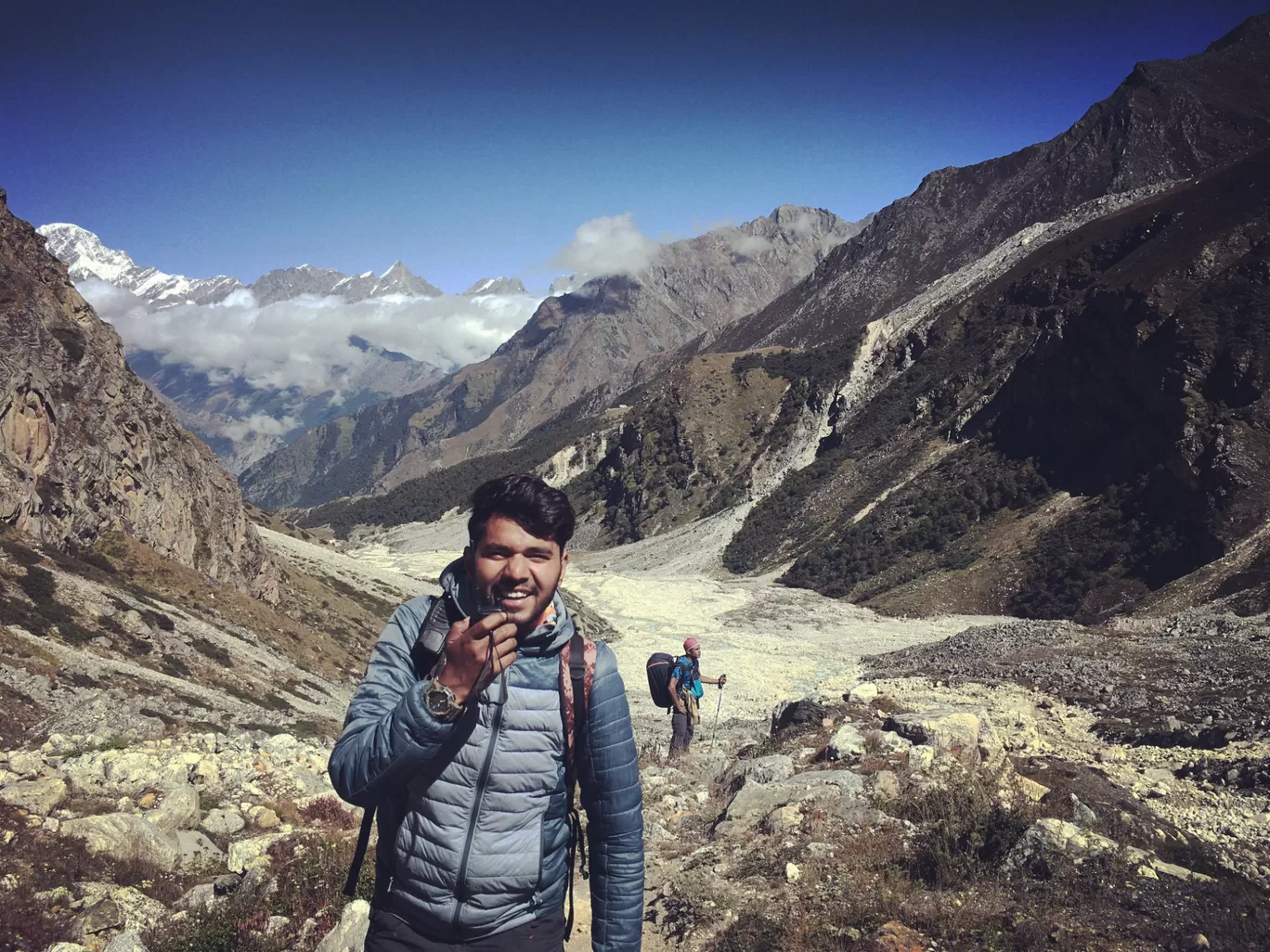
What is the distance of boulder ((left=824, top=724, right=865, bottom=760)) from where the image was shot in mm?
11508

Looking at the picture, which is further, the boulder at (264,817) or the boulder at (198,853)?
the boulder at (264,817)

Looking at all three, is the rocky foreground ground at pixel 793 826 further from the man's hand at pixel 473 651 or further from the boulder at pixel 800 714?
the man's hand at pixel 473 651

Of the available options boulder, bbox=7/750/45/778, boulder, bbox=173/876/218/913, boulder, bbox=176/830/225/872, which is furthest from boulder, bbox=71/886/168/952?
boulder, bbox=7/750/45/778

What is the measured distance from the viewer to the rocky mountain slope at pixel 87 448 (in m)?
26.3

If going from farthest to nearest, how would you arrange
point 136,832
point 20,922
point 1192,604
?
point 1192,604 < point 136,832 < point 20,922

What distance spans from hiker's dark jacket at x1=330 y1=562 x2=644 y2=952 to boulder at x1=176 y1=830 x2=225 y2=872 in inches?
230

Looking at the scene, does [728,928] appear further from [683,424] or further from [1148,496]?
[683,424]

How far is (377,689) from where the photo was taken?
136 inches

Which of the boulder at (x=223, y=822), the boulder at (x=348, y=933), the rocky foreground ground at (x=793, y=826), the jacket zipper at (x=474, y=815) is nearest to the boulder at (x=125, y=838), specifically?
the rocky foreground ground at (x=793, y=826)

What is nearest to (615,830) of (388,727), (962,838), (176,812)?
(388,727)

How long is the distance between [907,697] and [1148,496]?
153 feet

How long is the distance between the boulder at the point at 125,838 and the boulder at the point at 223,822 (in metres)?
1.14

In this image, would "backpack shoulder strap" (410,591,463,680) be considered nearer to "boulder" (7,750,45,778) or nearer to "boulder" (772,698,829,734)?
"boulder" (7,750,45,778)

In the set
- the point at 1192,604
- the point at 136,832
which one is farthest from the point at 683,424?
the point at 136,832
